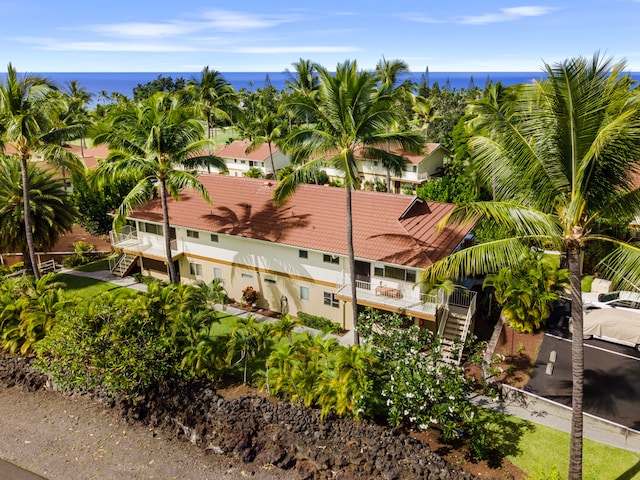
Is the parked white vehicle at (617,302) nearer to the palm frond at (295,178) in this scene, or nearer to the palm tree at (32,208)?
the palm frond at (295,178)

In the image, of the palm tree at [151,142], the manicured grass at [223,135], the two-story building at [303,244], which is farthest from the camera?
the manicured grass at [223,135]

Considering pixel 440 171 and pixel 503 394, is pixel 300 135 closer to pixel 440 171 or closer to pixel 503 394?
pixel 503 394

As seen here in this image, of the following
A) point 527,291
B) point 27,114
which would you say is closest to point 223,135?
point 27,114

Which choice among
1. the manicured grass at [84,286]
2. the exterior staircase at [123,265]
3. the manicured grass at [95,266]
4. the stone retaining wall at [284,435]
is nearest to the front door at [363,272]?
the stone retaining wall at [284,435]

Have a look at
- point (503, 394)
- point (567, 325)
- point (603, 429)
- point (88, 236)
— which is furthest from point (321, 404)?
point (88, 236)

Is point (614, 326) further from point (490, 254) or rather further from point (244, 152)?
point (244, 152)

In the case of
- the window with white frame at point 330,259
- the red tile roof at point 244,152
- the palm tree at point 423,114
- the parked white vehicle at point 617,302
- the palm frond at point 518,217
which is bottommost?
the parked white vehicle at point 617,302
